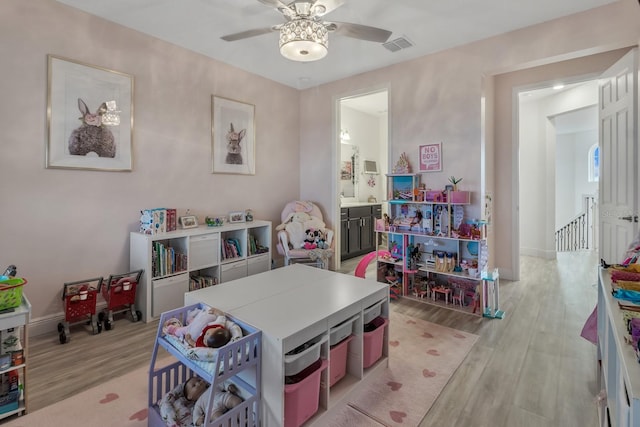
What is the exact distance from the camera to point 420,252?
3689 millimetres

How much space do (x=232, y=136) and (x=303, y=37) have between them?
89.6 inches

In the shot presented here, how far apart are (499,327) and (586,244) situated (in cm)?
605

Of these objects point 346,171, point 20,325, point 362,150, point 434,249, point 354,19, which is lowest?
point 20,325

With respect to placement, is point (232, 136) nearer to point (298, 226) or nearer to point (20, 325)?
point (298, 226)

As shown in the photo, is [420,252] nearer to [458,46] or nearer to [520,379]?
[520,379]

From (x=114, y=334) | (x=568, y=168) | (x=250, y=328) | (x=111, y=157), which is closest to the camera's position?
(x=250, y=328)

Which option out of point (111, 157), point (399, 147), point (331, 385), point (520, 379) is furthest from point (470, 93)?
point (111, 157)

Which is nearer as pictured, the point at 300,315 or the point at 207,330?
the point at 207,330

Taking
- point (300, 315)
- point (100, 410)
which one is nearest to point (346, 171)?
point (300, 315)

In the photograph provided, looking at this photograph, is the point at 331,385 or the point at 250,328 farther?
the point at 331,385

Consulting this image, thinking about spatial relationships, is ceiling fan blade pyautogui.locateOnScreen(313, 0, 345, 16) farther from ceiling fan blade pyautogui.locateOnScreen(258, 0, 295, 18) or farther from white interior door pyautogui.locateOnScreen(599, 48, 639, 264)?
white interior door pyautogui.locateOnScreen(599, 48, 639, 264)

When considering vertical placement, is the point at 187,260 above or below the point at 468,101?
below

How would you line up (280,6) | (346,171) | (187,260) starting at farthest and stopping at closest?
(346,171) → (187,260) → (280,6)

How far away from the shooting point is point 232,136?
4.07m
